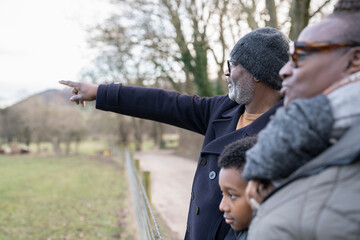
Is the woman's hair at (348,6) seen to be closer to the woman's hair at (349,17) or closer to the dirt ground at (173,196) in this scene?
the woman's hair at (349,17)

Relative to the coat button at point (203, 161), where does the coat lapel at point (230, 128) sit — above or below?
above

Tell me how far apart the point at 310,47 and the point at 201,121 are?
134 cm

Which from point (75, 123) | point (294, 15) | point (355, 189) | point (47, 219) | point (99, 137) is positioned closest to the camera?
point (355, 189)

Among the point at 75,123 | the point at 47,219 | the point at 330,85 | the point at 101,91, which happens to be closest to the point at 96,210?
the point at 47,219

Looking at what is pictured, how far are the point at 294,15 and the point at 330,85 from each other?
5.10 meters

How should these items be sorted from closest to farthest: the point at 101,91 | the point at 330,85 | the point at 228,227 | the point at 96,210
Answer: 1. the point at 330,85
2. the point at 228,227
3. the point at 101,91
4. the point at 96,210

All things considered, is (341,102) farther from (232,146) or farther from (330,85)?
(232,146)

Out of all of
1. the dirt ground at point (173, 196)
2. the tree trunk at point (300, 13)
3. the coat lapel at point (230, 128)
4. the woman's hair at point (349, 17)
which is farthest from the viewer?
the dirt ground at point (173, 196)

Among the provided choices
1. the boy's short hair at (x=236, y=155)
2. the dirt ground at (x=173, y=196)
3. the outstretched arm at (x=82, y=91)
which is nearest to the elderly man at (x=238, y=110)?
the boy's short hair at (x=236, y=155)

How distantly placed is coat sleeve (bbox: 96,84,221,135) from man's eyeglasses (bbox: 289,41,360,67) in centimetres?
124

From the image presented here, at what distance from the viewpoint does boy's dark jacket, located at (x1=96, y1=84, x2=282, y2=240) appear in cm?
180

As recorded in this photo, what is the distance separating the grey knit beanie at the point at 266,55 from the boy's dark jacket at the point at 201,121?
0.18 metres

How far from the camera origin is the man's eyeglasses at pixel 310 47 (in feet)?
3.40

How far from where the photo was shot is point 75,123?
37156mm
